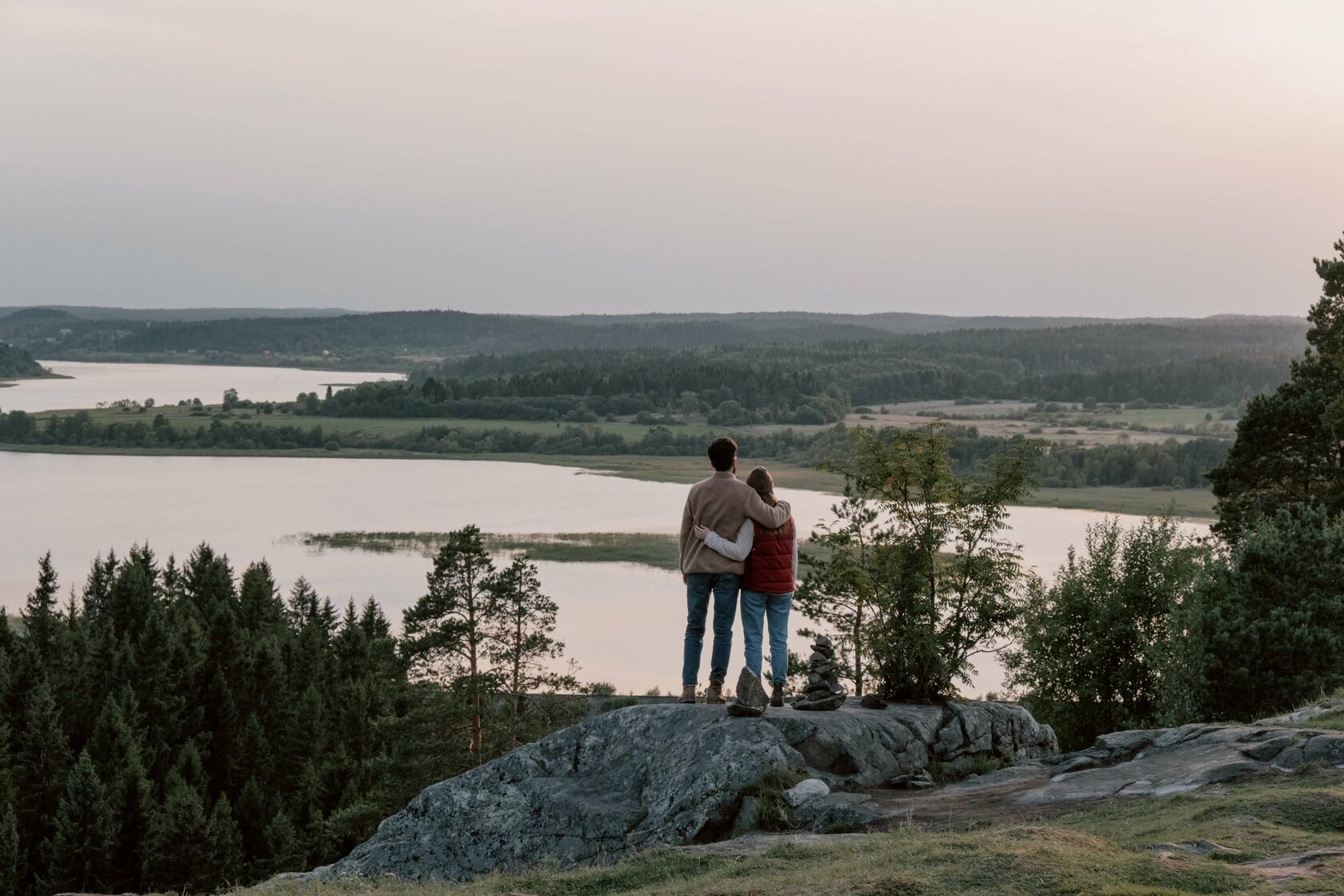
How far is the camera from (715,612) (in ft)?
38.7

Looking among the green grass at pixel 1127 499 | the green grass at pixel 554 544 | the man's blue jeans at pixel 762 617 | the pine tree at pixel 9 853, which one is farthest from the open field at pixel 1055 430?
the man's blue jeans at pixel 762 617

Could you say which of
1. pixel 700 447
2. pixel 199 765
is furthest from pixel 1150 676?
pixel 700 447

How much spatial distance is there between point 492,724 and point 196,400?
545 feet

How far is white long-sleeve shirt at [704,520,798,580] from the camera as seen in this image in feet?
38.4

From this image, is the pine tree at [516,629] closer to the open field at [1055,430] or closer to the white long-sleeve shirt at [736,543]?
the white long-sleeve shirt at [736,543]

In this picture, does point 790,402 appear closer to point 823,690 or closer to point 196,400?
point 196,400

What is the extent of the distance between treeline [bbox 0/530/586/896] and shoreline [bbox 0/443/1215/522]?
40.7 metres

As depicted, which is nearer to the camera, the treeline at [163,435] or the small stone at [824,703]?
the small stone at [824,703]

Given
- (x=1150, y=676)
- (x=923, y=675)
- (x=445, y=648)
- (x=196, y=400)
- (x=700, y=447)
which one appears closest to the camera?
(x=923, y=675)

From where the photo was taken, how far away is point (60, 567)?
234ft

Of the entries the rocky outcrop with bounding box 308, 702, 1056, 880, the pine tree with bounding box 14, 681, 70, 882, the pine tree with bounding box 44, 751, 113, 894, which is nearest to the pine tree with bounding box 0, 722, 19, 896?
the pine tree with bounding box 44, 751, 113, 894

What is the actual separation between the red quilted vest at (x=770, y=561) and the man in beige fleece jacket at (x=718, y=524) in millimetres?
160

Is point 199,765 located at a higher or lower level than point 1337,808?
lower

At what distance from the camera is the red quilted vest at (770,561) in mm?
12047
